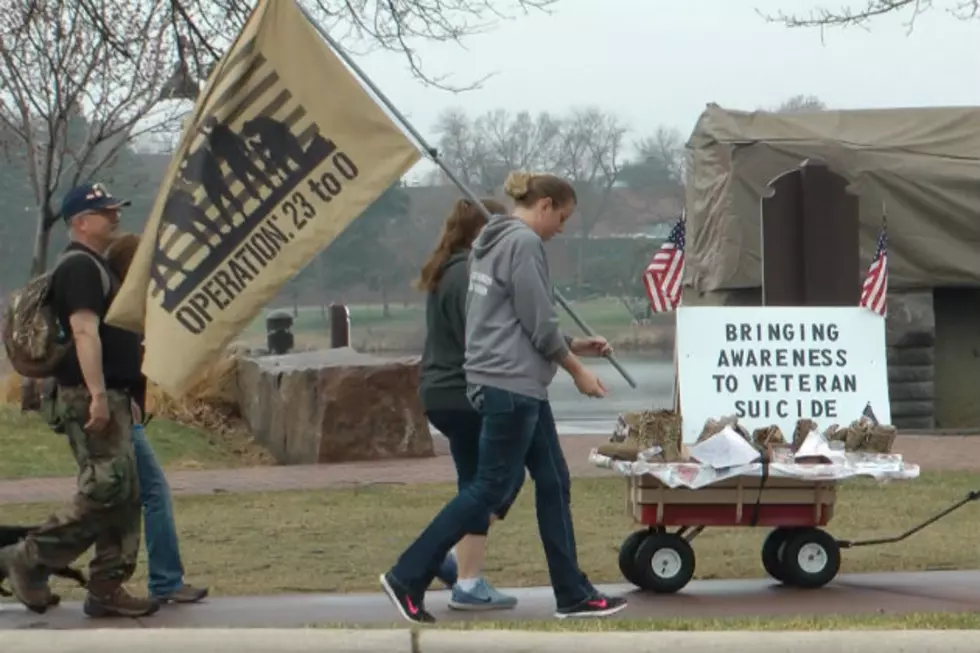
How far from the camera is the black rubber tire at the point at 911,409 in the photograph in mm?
17219

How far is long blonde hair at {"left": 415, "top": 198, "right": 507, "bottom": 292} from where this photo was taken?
24.5 feet

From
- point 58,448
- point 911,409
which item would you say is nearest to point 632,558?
point 58,448

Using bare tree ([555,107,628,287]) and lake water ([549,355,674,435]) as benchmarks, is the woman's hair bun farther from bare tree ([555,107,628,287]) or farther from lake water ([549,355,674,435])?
bare tree ([555,107,628,287])

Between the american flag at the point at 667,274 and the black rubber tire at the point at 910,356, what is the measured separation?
22.4 feet

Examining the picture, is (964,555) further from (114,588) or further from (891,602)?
(114,588)

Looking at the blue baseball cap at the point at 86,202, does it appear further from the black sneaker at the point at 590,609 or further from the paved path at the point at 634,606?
the black sneaker at the point at 590,609

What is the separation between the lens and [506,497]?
23.1 feet

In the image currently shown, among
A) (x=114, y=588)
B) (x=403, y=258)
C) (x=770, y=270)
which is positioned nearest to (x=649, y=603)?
(x=114, y=588)

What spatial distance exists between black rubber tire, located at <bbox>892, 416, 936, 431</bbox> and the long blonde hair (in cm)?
1063

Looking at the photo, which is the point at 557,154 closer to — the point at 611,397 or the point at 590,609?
the point at 611,397

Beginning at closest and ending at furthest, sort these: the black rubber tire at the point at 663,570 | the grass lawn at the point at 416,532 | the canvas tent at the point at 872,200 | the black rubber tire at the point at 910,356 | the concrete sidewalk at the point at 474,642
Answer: the concrete sidewalk at the point at 474,642 < the black rubber tire at the point at 663,570 < the grass lawn at the point at 416,532 < the black rubber tire at the point at 910,356 < the canvas tent at the point at 872,200

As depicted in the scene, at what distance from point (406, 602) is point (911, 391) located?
11368mm

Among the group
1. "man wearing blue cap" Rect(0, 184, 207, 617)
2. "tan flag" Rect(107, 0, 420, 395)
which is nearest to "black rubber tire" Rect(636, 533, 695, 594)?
"tan flag" Rect(107, 0, 420, 395)

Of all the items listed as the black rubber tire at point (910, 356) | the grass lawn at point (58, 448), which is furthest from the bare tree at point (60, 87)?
the black rubber tire at point (910, 356)
